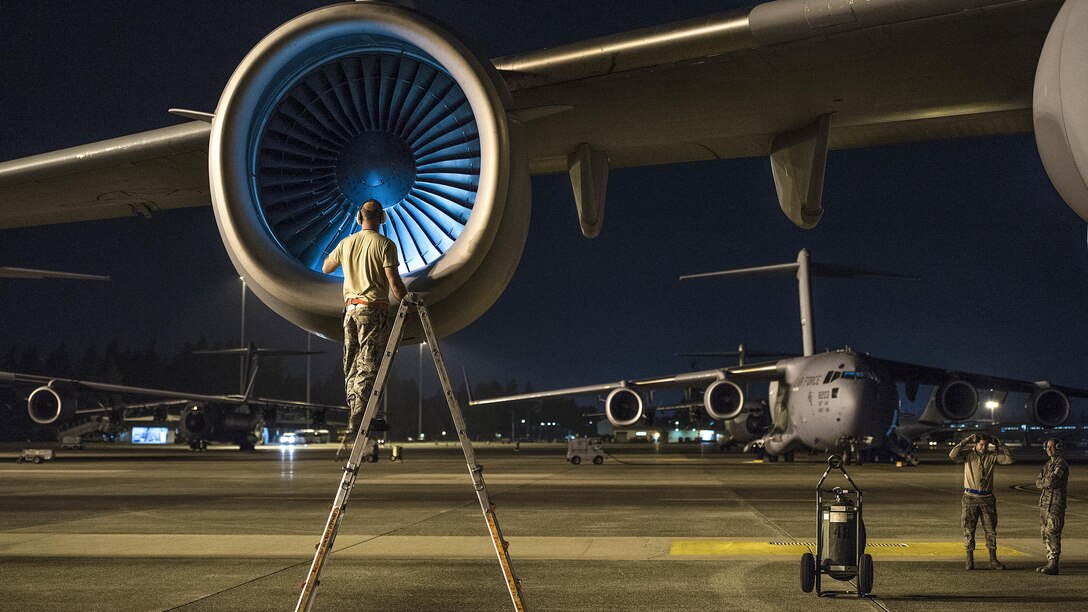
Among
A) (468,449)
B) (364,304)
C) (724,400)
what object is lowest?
(468,449)

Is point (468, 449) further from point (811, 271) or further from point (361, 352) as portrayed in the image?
point (811, 271)

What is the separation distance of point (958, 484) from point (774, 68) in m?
19.1

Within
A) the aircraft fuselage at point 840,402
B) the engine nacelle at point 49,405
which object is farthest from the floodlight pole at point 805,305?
the engine nacelle at point 49,405

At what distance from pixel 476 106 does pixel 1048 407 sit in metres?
31.9

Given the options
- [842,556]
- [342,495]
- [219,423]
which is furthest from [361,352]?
[219,423]

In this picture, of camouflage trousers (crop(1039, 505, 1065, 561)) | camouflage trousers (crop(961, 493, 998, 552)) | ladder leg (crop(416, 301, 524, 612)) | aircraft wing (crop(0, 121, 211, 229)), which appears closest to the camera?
ladder leg (crop(416, 301, 524, 612))

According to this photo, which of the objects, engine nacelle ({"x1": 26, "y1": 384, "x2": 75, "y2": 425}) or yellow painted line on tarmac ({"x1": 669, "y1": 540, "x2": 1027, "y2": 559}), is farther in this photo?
engine nacelle ({"x1": 26, "y1": 384, "x2": 75, "y2": 425})

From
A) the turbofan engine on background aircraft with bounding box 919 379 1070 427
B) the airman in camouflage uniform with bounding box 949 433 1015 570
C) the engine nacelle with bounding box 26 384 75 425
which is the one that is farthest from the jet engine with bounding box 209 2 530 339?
the engine nacelle with bounding box 26 384 75 425

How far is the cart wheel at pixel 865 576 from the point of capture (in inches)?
279

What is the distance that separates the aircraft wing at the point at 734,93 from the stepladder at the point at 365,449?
1214 mm

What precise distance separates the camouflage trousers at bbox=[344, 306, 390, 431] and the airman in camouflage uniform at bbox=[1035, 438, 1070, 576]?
6457mm

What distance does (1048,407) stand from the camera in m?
31.4

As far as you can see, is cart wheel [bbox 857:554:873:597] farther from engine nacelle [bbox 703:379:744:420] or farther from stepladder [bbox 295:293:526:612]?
engine nacelle [bbox 703:379:744:420]

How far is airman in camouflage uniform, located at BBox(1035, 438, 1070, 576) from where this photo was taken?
810 centimetres
